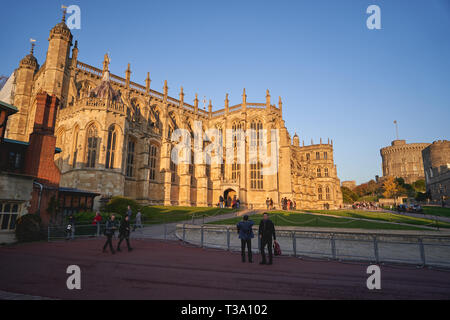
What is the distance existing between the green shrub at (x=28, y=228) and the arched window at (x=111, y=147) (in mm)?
13930

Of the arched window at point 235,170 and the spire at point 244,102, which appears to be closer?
the arched window at point 235,170

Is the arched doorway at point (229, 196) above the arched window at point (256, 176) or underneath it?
underneath

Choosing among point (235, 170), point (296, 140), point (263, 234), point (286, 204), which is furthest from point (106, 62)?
point (296, 140)

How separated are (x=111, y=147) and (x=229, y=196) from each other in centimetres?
2131

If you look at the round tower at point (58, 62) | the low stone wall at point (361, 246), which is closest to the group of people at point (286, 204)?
the low stone wall at point (361, 246)

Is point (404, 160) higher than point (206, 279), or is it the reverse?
point (404, 160)

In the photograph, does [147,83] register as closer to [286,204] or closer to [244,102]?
[244,102]

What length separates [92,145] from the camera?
27484 millimetres

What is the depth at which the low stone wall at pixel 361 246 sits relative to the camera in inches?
343

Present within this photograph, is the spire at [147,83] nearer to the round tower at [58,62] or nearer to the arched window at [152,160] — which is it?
the arched window at [152,160]

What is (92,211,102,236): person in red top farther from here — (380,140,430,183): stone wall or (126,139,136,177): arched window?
(380,140,430,183): stone wall

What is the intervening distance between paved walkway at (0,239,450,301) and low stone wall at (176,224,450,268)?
69 centimetres

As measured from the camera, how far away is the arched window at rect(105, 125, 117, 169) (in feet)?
91.5

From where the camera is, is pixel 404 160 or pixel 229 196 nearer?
pixel 229 196
